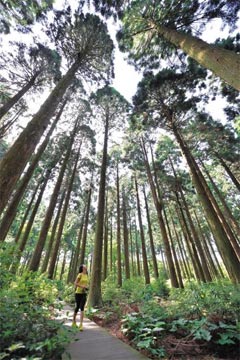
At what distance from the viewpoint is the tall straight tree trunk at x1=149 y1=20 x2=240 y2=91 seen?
14.2 feet

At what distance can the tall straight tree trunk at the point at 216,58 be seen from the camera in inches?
170

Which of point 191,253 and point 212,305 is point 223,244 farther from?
point 191,253

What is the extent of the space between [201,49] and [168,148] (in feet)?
40.0

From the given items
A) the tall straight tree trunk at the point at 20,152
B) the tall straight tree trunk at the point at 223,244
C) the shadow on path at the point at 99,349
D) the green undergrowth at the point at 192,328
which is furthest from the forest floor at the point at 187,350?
the tall straight tree trunk at the point at 20,152

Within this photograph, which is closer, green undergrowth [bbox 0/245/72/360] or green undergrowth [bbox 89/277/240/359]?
green undergrowth [bbox 0/245/72/360]

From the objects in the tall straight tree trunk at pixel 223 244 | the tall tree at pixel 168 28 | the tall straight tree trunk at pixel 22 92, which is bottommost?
the tall straight tree trunk at pixel 223 244

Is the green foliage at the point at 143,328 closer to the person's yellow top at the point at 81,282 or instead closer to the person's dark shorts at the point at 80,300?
the person's dark shorts at the point at 80,300

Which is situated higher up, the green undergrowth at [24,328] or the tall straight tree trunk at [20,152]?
the tall straight tree trunk at [20,152]

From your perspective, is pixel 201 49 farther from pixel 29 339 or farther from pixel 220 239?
pixel 29 339

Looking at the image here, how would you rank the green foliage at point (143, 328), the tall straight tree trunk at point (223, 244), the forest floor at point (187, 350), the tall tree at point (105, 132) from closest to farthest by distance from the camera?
the forest floor at point (187, 350) < the green foliage at point (143, 328) < the tall straight tree trunk at point (223, 244) < the tall tree at point (105, 132)

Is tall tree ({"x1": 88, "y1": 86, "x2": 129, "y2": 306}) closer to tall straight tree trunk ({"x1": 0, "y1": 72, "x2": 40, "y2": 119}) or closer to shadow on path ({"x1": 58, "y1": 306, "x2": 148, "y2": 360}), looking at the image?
shadow on path ({"x1": 58, "y1": 306, "x2": 148, "y2": 360})

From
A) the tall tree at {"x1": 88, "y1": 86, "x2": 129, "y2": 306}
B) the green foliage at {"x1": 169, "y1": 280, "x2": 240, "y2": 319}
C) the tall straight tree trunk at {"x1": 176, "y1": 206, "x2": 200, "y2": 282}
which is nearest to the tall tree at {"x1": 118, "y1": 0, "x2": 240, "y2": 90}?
the tall tree at {"x1": 88, "y1": 86, "x2": 129, "y2": 306}

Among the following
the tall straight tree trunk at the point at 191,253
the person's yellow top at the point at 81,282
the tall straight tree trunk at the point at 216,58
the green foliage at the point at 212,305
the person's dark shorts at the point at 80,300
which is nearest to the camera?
the tall straight tree trunk at the point at 216,58

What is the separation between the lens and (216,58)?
495 cm
